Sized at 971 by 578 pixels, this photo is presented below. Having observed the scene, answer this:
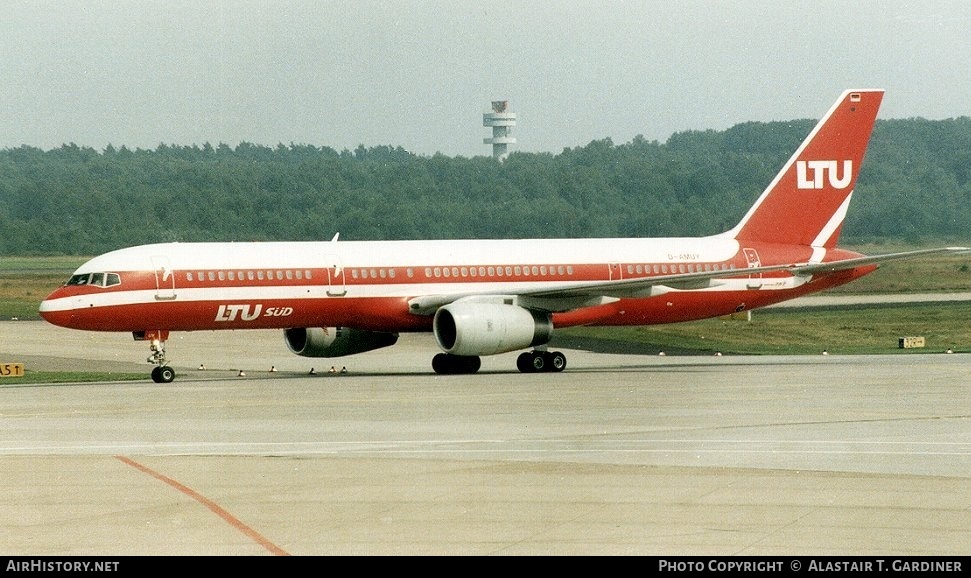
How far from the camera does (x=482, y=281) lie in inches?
1566

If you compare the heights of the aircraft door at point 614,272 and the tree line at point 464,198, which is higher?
the tree line at point 464,198

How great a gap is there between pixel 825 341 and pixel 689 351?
6.98m

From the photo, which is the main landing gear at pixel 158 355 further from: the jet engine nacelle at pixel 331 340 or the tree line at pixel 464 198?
the tree line at pixel 464 198

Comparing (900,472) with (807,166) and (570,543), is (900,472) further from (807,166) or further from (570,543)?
(807,166)

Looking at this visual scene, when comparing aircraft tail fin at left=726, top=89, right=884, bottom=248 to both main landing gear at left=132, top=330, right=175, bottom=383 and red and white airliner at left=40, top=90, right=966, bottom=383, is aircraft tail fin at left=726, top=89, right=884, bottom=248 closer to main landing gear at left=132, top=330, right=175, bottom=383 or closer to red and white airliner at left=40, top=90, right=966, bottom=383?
red and white airliner at left=40, top=90, right=966, bottom=383

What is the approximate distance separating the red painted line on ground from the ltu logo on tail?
1149 inches

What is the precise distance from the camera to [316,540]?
13102 mm

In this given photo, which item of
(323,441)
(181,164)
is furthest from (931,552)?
(181,164)

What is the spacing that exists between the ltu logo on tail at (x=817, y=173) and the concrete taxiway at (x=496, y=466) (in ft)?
35.1

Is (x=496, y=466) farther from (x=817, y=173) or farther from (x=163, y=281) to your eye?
(x=817, y=173)

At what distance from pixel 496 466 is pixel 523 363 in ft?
69.8
